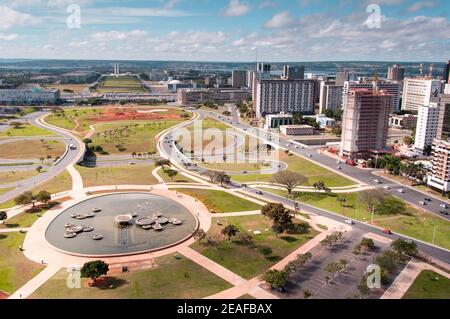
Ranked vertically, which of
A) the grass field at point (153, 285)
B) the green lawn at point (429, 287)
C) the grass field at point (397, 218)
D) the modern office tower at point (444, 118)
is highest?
the modern office tower at point (444, 118)

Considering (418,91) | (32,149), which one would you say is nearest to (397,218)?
(32,149)

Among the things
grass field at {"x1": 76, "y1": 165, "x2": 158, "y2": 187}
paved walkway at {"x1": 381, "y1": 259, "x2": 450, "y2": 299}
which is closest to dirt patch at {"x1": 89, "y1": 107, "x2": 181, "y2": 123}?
grass field at {"x1": 76, "y1": 165, "x2": 158, "y2": 187}

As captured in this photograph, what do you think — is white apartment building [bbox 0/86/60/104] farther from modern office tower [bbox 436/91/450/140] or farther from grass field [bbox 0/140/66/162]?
modern office tower [bbox 436/91/450/140]

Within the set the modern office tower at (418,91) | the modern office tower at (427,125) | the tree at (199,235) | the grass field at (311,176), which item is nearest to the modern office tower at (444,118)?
the modern office tower at (427,125)

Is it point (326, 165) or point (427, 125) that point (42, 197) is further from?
point (427, 125)

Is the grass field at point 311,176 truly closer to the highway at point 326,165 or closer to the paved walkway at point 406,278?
the highway at point 326,165
